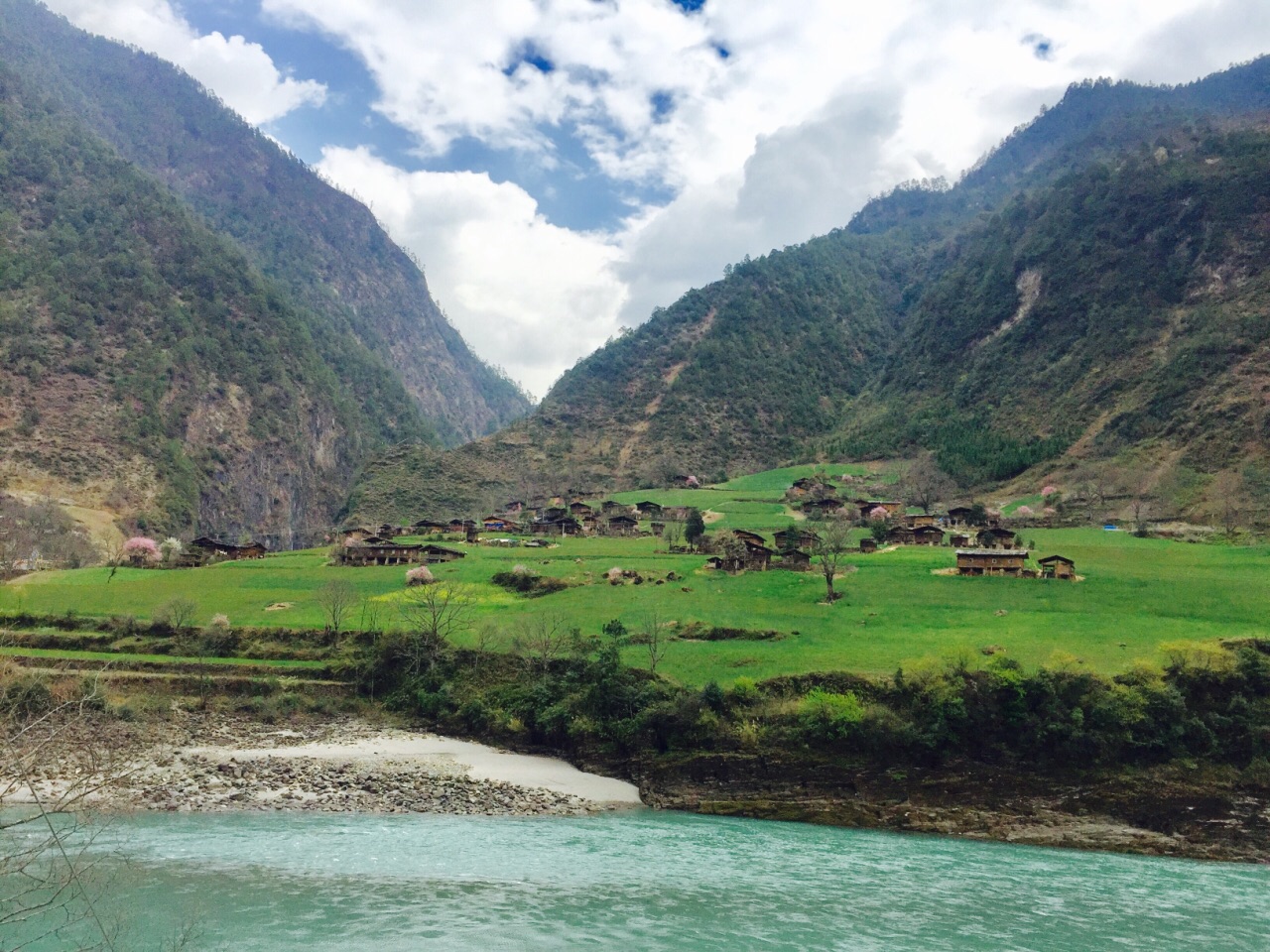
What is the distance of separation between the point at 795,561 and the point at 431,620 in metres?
30.4

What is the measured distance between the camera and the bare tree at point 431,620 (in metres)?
54.2

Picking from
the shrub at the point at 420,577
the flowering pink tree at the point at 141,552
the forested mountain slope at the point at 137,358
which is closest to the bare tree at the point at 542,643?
the shrub at the point at 420,577

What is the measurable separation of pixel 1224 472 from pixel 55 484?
146236 millimetres

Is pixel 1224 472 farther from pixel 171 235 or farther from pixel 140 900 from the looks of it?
pixel 171 235

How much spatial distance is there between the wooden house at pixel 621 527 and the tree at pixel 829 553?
2528cm

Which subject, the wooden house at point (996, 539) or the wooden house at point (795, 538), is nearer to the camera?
the wooden house at point (996, 539)

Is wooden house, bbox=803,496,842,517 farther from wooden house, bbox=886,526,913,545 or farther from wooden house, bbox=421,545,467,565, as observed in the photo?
wooden house, bbox=421,545,467,565

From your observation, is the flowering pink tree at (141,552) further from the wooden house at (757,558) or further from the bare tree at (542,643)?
the wooden house at (757,558)

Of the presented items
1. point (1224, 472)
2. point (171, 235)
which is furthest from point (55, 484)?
point (1224, 472)

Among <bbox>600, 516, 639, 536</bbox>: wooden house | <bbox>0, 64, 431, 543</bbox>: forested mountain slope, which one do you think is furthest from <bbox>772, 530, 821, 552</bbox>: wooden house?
<bbox>0, 64, 431, 543</bbox>: forested mountain slope

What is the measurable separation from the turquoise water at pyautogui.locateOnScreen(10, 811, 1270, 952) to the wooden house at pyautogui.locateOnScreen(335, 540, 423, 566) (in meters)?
51.0

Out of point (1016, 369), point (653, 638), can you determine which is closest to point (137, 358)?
point (653, 638)

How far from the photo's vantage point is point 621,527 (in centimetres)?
10038

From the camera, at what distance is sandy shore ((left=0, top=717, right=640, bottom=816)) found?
34.5 m
